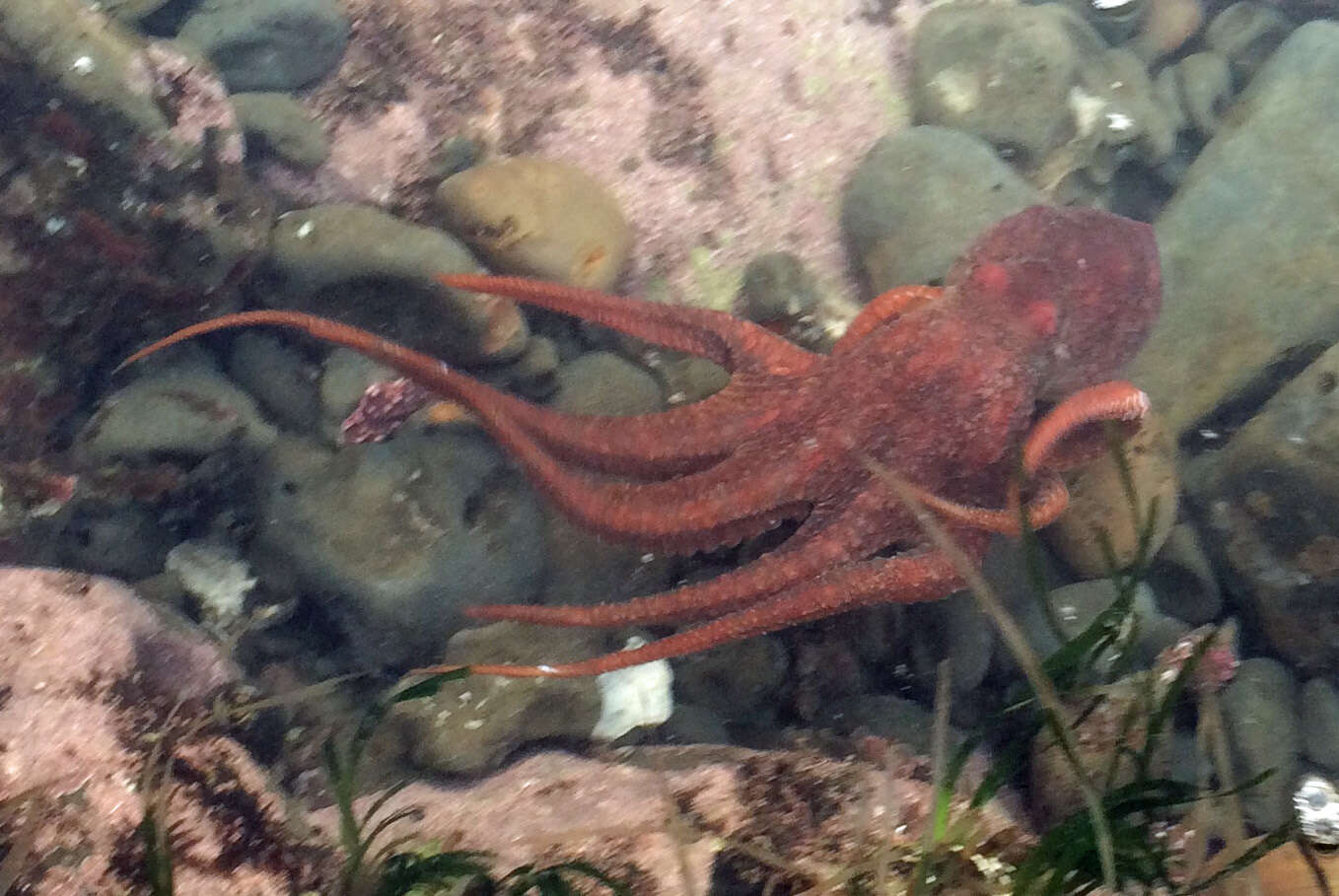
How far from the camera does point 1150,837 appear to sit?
2.49 meters

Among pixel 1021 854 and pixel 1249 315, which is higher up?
pixel 1249 315

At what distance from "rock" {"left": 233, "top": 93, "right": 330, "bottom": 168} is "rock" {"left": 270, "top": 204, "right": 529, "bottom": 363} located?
44 centimetres

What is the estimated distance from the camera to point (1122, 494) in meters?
4.02

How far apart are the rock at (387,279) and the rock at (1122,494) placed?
2.78 m

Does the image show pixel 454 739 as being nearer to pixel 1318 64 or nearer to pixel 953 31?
pixel 953 31

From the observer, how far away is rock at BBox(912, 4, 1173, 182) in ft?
16.3

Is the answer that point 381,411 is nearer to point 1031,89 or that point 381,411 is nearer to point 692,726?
point 692,726

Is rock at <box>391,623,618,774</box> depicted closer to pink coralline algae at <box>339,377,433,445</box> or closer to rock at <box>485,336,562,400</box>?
pink coralline algae at <box>339,377,433,445</box>

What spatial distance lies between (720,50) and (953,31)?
4.68 feet

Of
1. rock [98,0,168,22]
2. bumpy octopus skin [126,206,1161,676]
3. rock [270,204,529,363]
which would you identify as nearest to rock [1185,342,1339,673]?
bumpy octopus skin [126,206,1161,676]

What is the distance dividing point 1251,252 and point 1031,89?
151 centimetres

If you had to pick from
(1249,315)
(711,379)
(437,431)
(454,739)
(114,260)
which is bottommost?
(454,739)

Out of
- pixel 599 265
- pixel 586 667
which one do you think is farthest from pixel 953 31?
pixel 586 667

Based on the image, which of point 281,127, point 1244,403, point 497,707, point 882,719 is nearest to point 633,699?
point 497,707
